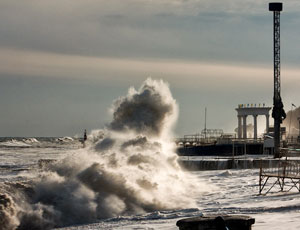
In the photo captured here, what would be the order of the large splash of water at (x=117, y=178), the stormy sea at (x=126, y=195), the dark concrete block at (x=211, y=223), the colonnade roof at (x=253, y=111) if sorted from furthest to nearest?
the colonnade roof at (x=253, y=111) → the large splash of water at (x=117, y=178) → the stormy sea at (x=126, y=195) → the dark concrete block at (x=211, y=223)

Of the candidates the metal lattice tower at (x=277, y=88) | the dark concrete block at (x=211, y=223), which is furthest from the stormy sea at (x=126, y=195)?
the metal lattice tower at (x=277, y=88)

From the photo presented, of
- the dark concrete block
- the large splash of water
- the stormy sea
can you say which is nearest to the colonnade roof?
the large splash of water

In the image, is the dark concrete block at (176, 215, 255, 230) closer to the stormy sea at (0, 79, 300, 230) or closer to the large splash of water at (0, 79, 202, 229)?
the stormy sea at (0, 79, 300, 230)

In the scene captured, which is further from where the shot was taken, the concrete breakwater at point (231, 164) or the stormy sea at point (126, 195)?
the concrete breakwater at point (231, 164)

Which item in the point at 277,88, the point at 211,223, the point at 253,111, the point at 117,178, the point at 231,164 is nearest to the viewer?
the point at 211,223

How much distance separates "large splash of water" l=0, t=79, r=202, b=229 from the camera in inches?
658

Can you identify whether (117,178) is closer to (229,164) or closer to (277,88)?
(229,164)

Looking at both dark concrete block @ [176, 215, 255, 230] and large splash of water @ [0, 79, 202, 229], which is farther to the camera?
large splash of water @ [0, 79, 202, 229]

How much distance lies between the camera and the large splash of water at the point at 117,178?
16719mm

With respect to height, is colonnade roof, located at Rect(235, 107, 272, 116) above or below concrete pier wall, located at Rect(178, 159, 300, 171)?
above

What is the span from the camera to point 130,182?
19906mm

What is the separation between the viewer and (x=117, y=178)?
778 inches

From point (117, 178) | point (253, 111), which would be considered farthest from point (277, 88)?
point (117, 178)

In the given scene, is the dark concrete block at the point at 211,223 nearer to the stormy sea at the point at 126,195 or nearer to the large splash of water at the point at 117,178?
the stormy sea at the point at 126,195
